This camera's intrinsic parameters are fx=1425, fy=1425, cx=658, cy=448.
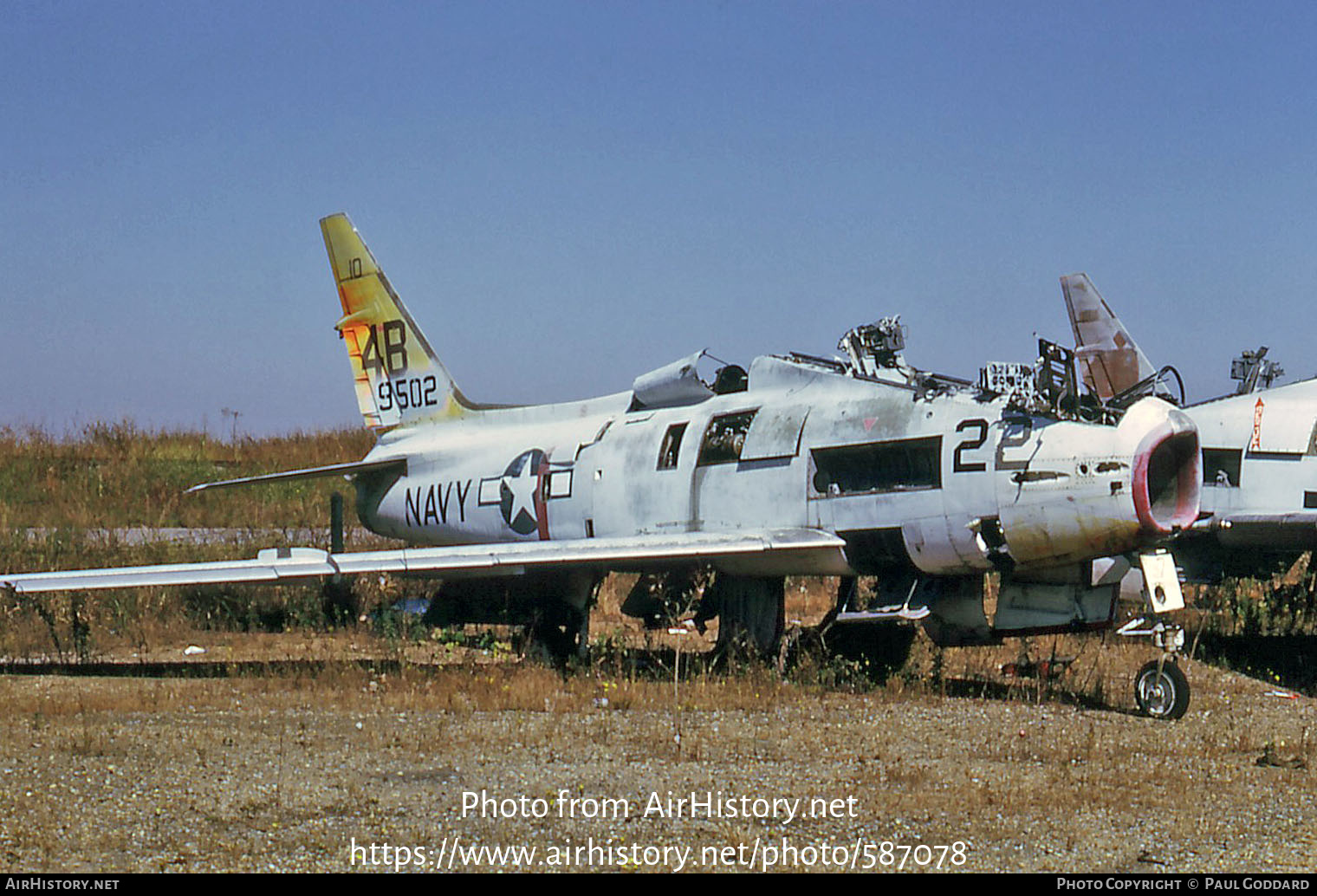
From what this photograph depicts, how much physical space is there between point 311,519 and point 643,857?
1939 cm

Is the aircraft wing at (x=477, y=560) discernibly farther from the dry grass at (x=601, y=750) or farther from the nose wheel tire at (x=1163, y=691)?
the nose wheel tire at (x=1163, y=691)

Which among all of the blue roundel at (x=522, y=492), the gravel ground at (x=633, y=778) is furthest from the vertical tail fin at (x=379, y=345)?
the gravel ground at (x=633, y=778)

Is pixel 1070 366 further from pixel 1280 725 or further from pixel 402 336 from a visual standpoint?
pixel 402 336

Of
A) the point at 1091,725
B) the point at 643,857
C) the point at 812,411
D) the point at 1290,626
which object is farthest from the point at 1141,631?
the point at 1290,626

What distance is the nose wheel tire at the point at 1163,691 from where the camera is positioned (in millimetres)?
10680

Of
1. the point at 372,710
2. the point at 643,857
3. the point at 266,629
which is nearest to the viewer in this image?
the point at 643,857

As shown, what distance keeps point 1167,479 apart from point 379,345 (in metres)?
9.86

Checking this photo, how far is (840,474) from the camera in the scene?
1238cm

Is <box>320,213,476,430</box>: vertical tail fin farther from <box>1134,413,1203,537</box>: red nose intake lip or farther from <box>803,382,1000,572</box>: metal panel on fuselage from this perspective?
<box>1134,413,1203,537</box>: red nose intake lip

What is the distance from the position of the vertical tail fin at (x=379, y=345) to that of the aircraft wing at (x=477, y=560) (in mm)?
4903

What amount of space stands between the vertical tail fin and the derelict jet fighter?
192 cm

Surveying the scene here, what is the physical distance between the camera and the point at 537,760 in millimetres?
8695

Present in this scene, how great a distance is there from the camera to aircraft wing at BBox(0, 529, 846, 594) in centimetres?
1185

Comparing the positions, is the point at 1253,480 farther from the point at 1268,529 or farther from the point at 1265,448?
the point at 1268,529
